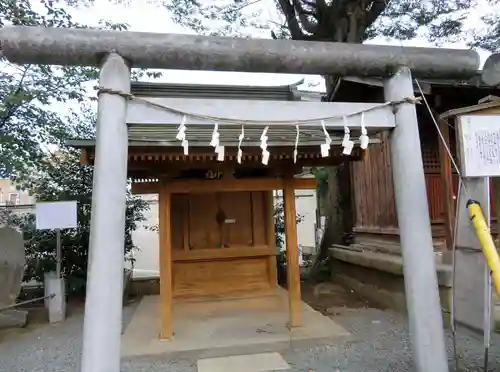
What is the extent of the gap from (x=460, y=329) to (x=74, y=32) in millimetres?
4140

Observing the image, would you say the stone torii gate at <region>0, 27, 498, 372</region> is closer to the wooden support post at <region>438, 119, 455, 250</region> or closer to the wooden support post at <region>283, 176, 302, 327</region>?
the wooden support post at <region>283, 176, 302, 327</region>

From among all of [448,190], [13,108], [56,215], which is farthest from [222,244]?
[13,108]

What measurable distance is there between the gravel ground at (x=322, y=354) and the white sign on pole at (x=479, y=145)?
2506 mm

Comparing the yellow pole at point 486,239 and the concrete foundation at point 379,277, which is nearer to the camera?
the yellow pole at point 486,239

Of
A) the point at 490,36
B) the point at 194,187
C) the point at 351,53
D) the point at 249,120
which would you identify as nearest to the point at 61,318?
the point at 194,187

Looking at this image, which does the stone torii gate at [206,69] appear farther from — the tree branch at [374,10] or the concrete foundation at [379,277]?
the tree branch at [374,10]

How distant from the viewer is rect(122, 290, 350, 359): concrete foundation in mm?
5816

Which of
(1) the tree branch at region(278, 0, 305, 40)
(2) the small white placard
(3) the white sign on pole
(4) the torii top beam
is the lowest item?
(2) the small white placard

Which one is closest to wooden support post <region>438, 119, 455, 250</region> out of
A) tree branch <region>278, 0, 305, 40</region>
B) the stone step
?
the stone step

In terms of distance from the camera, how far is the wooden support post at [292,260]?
259 inches

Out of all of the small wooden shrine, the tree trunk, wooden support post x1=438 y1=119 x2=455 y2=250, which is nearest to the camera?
the small wooden shrine

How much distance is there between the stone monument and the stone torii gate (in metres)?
5.81

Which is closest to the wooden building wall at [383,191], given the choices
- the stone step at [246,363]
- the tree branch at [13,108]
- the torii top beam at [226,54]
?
the torii top beam at [226,54]

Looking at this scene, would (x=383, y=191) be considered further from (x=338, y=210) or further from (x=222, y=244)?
(x=222, y=244)
